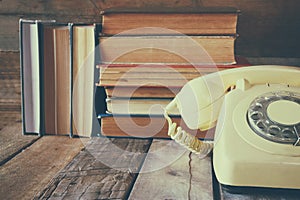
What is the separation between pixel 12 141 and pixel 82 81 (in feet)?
0.70

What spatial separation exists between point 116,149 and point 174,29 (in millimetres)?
292

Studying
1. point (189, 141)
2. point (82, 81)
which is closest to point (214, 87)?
point (189, 141)

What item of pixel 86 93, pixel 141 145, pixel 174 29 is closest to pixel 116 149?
pixel 141 145

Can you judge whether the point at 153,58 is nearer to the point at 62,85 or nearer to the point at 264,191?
the point at 62,85

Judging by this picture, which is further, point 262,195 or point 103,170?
point 103,170

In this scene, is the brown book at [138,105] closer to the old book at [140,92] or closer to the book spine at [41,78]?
the old book at [140,92]

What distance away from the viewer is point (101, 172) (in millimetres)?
714

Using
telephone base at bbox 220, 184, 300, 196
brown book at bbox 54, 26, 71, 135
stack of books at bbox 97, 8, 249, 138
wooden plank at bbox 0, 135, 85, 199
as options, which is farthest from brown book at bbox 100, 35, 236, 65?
telephone base at bbox 220, 184, 300, 196

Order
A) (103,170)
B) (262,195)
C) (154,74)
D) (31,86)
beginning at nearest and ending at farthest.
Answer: (262,195) < (103,170) < (154,74) < (31,86)

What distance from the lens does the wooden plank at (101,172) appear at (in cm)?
63

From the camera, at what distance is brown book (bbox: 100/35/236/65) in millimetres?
887

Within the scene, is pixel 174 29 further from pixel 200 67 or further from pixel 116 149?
pixel 116 149

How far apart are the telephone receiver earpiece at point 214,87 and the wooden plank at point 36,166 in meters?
0.23

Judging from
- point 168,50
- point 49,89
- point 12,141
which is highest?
point 168,50
